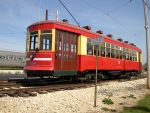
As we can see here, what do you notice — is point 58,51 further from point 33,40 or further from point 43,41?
point 33,40

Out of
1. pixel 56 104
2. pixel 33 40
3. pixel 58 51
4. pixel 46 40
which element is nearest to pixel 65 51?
pixel 58 51

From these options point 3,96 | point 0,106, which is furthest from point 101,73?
point 0,106

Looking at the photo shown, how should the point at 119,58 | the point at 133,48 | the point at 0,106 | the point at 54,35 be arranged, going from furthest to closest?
1. the point at 133,48
2. the point at 119,58
3. the point at 54,35
4. the point at 0,106

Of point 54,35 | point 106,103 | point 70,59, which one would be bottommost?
point 106,103

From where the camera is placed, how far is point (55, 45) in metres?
15.2

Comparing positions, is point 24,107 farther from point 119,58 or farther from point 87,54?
point 119,58

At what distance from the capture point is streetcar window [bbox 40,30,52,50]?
50.1 ft

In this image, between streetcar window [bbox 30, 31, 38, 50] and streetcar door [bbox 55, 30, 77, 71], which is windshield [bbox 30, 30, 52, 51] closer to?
streetcar window [bbox 30, 31, 38, 50]

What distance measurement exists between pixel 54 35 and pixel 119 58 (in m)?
10.6

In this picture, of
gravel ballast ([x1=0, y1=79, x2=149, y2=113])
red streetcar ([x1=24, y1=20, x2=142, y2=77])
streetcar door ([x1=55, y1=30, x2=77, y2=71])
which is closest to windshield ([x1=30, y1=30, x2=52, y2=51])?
red streetcar ([x1=24, y1=20, x2=142, y2=77])

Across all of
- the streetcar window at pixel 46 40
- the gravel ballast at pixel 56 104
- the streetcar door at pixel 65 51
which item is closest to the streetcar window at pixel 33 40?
the streetcar window at pixel 46 40

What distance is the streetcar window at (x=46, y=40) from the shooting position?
50.1 feet

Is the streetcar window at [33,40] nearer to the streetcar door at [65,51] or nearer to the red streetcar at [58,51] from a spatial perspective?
the red streetcar at [58,51]

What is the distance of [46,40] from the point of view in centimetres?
1541
